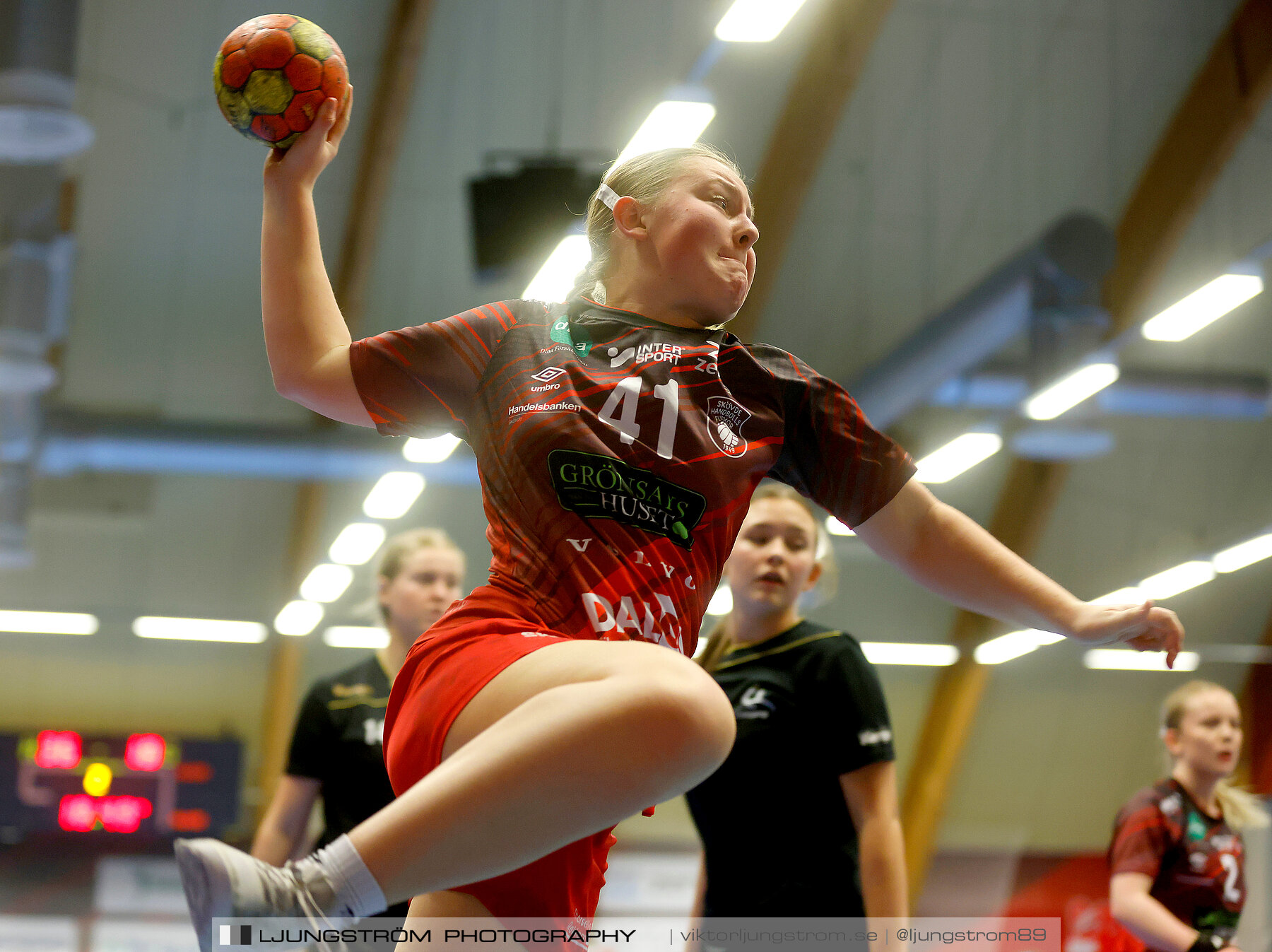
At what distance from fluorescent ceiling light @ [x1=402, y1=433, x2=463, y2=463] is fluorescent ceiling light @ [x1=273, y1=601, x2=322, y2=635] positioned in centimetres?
386

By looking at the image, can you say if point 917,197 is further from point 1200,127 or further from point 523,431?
point 523,431

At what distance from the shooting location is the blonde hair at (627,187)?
2.20 m

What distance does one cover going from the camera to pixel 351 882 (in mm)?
1474

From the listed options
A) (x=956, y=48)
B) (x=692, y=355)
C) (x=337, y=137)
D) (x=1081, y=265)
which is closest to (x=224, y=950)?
(x=692, y=355)

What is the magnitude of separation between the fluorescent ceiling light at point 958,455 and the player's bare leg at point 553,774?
31.6 ft

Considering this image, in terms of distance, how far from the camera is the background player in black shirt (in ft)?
9.97

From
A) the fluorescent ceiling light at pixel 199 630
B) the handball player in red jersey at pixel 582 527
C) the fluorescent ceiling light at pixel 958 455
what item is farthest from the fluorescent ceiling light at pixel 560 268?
the fluorescent ceiling light at pixel 199 630

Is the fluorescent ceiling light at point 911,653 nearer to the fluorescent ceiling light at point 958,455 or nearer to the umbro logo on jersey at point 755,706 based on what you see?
the fluorescent ceiling light at point 958,455

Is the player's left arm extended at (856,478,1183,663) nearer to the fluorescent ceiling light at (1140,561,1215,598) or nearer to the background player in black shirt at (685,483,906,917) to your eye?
the background player in black shirt at (685,483,906,917)

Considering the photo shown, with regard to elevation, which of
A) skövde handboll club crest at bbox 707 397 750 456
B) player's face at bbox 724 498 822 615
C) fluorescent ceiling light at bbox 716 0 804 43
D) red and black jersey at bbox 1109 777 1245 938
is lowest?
red and black jersey at bbox 1109 777 1245 938

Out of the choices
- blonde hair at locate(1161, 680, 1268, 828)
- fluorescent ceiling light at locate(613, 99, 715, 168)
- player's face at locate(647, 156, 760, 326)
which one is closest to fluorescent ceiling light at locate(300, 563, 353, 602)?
fluorescent ceiling light at locate(613, 99, 715, 168)

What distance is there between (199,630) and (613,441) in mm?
14912

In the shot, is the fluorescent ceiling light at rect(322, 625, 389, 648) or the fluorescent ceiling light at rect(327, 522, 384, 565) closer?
the fluorescent ceiling light at rect(327, 522, 384, 565)

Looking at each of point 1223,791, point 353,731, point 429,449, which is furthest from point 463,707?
point 429,449
